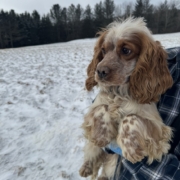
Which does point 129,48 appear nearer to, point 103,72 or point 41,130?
point 103,72

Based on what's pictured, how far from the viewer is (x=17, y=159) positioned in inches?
103

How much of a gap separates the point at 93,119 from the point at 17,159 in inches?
59.8

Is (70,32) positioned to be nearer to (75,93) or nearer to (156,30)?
(156,30)

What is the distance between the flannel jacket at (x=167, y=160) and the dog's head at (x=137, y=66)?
9 centimetres

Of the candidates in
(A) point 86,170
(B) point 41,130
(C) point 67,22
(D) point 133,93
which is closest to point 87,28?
(C) point 67,22

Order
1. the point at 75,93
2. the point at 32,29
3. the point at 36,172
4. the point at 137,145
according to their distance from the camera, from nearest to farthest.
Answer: the point at 137,145 → the point at 36,172 → the point at 75,93 → the point at 32,29

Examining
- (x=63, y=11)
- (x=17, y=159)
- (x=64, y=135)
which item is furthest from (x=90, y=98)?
(x=63, y=11)

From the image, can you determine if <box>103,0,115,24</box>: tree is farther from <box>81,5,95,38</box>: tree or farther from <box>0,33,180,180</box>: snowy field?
<box>0,33,180,180</box>: snowy field

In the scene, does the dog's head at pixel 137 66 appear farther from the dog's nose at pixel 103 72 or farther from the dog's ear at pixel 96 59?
the dog's ear at pixel 96 59

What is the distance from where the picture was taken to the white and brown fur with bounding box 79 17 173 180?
4.96ft

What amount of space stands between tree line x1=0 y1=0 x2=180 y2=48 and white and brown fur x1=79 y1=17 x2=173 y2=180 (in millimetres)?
35917

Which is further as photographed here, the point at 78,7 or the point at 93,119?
the point at 78,7

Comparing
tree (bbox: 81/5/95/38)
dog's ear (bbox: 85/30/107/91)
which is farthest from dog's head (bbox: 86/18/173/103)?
tree (bbox: 81/5/95/38)

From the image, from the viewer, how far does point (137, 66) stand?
1559 millimetres
